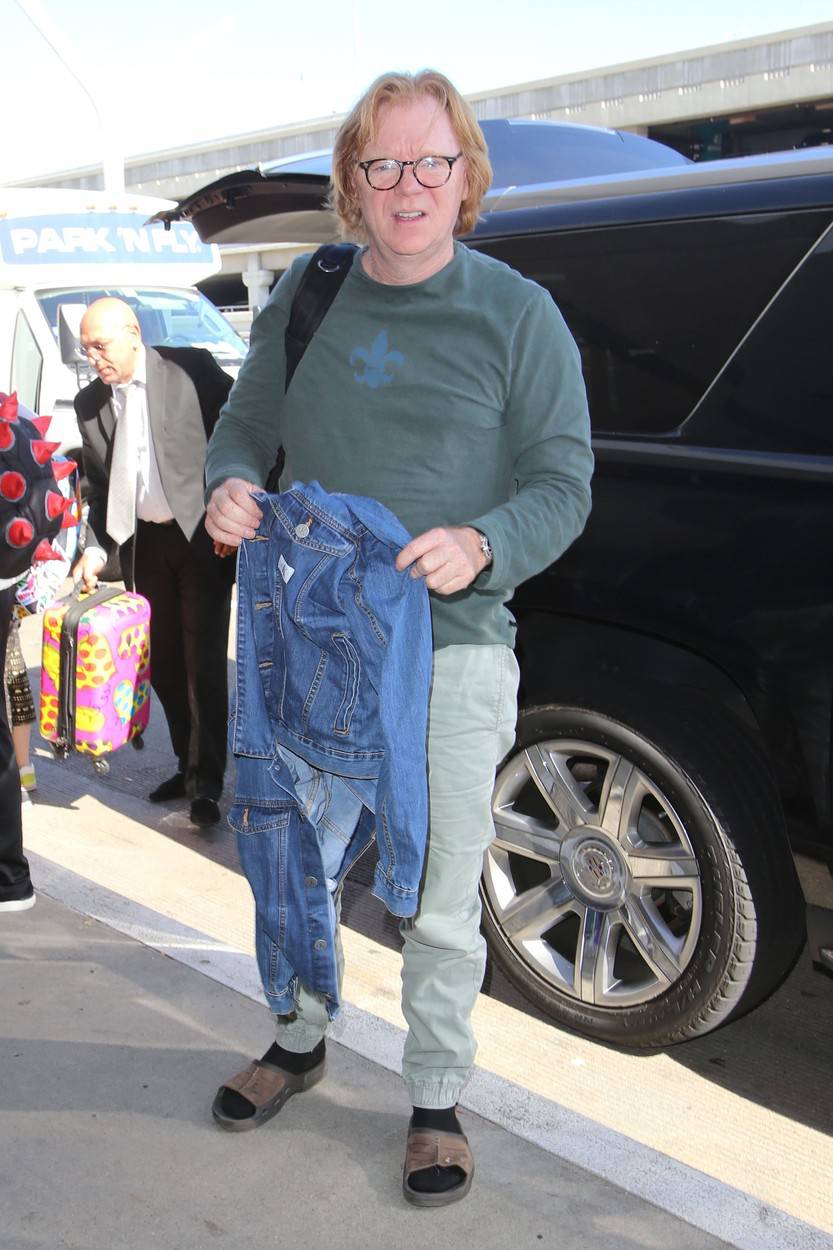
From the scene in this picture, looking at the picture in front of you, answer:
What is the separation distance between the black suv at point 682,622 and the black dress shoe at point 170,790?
6.33ft

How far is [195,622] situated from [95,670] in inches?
20.7

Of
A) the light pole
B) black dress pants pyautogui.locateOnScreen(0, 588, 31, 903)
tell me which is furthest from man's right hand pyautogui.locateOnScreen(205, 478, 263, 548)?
the light pole

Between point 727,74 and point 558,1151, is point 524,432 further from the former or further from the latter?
point 727,74

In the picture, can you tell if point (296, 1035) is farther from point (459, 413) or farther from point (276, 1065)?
point (459, 413)

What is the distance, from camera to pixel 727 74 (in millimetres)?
39531

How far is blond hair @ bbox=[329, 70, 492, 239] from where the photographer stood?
2467 mm

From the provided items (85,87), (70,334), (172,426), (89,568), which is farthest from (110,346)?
(85,87)

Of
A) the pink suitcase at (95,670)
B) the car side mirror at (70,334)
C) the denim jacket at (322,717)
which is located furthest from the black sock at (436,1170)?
the car side mirror at (70,334)

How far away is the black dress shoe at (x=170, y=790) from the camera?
5.04 meters

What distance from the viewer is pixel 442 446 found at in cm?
248

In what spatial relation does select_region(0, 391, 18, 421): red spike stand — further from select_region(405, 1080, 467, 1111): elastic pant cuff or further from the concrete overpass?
the concrete overpass

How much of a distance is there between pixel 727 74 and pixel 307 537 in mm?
41459

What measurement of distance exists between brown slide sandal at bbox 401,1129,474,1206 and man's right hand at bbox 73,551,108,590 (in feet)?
8.56

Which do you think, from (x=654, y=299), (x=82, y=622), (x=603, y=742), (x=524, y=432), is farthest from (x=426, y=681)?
(x=82, y=622)
